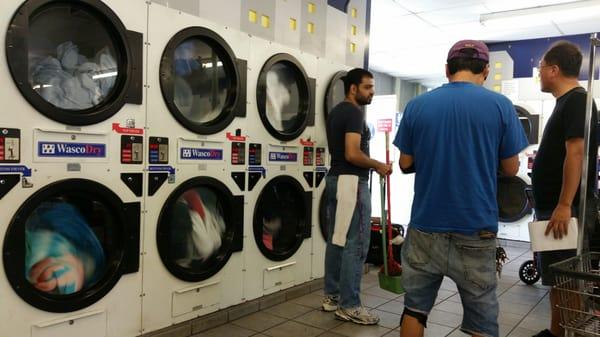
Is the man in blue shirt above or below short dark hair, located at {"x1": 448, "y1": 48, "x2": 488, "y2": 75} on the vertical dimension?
below

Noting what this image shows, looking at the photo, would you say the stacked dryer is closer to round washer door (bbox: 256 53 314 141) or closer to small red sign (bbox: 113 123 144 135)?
round washer door (bbox: 256 53 314 141)

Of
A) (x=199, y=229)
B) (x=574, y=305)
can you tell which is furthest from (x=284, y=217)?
(x=574, y=305)

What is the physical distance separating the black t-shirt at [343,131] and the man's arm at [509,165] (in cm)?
123

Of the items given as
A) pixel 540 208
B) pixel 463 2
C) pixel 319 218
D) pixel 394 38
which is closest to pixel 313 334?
pixel 319 218

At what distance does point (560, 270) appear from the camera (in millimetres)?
1361

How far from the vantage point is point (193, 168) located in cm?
287

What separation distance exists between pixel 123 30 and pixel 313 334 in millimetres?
2145

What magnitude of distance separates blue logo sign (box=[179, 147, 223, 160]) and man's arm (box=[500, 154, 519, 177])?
1.77 meters

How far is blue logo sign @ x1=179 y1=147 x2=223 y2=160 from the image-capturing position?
2814 mm

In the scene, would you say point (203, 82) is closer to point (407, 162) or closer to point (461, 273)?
point (407, 162)

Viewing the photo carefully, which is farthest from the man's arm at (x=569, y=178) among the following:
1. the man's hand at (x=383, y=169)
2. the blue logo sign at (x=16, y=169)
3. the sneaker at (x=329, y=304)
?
the blue logo sign at (x=16, y=169)

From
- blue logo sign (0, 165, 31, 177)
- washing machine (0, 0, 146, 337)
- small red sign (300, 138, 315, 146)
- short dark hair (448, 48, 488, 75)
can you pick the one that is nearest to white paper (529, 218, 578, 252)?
short dark hair (448, 48, 488, 75)

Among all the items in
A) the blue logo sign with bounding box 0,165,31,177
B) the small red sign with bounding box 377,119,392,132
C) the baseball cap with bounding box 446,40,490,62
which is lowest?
the blue logo sign with bounding box 0,165,31,177

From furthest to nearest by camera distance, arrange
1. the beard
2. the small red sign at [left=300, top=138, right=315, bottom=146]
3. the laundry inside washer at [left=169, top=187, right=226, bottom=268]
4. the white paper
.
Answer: the small red sign at [left=300, top=138, right=315, bottom=146]
the beard
the laundry inside washer at [left=169, top=187, right=226, bottom=268]
the white paper
